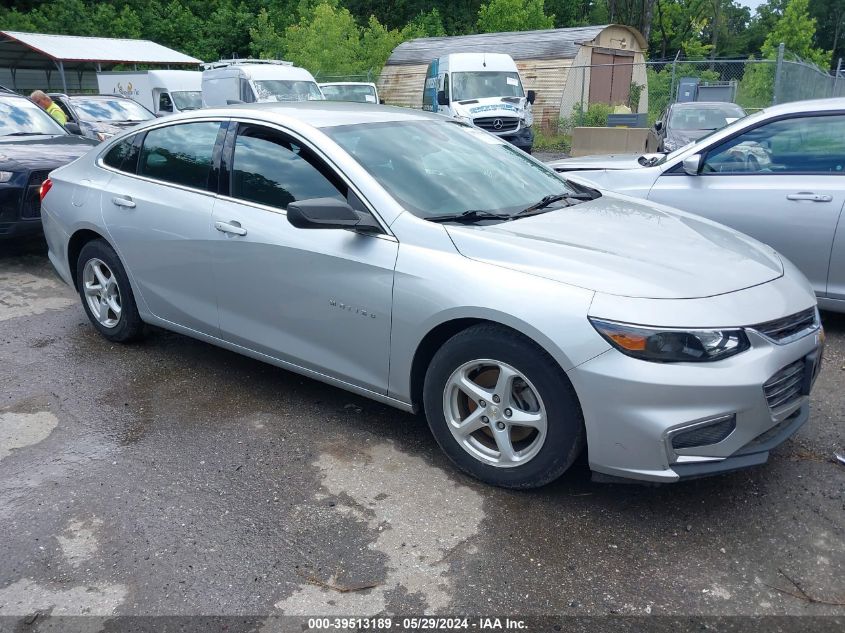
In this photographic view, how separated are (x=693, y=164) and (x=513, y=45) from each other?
23.0 meters

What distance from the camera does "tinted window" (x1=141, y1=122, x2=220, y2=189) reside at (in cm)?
425

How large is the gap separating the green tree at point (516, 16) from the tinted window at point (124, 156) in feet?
115

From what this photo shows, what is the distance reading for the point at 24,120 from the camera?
28.1ft

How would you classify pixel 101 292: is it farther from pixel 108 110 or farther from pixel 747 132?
pixel 108 110

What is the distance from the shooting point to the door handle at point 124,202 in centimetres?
455

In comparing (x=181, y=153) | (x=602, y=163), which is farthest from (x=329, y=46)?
(x=181, y=153)

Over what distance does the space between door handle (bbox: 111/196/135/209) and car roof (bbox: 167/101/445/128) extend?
1.88 ft

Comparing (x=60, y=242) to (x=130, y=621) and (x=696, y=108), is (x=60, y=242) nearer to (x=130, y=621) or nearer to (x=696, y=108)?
(x=130, y=621)

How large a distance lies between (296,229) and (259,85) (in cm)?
1515

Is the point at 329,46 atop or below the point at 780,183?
atop

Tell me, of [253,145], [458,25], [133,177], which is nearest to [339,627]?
[253,145]

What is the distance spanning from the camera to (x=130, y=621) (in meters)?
2.52

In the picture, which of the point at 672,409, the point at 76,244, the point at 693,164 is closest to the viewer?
the point at 672,409

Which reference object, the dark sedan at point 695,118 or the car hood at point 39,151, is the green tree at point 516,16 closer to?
the dark sedan at point 695,118
